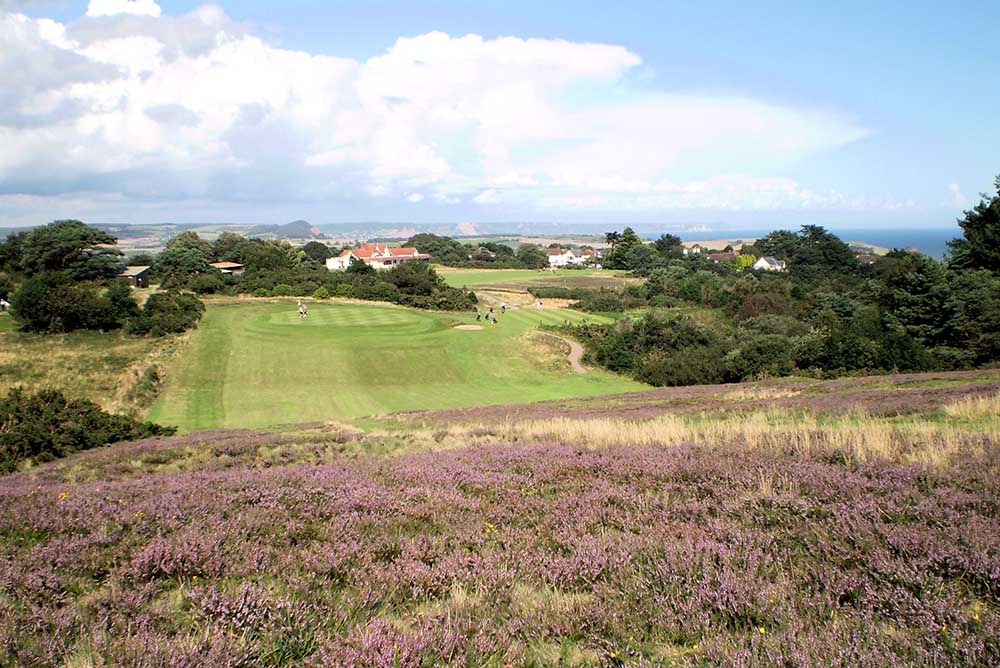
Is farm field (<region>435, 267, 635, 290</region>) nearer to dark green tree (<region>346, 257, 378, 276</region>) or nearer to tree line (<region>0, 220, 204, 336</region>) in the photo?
dark green tree (<region>346, 257, 378, 276</region>)

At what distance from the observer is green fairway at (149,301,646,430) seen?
30.4 m

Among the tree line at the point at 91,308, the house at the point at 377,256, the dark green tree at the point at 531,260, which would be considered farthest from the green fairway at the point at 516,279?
the tree line at the point at 91,308

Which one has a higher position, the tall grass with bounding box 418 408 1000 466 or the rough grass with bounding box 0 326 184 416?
the tall grass with bounding box 418 408 1000 466

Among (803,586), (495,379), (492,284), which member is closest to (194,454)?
(803,586)

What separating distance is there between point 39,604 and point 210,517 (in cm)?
172

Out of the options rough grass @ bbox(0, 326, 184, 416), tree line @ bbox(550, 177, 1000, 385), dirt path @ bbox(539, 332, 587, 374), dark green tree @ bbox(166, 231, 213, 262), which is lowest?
dirt path @ bbox(539, 332, 587, 374)

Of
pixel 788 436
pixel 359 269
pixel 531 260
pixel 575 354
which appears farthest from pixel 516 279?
pixel 788 436

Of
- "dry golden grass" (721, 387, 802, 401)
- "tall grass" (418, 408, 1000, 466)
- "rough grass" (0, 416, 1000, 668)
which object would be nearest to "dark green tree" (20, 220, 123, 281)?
"dry golden grass" (721, 387, 802, 401)

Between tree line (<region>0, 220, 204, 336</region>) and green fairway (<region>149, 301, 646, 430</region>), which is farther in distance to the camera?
tree line (<region>0, 220, 204, 336</region>)

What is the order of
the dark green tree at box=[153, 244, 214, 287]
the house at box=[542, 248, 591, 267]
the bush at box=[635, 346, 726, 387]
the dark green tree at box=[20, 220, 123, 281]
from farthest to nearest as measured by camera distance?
the house at box=[542, 248, 591, 267] → the dark green tree at box=[153, 244, 214, 287] → the dark green tree at box=[20, 220, 123, 281] → the bush at box=[635, 346, 726, 387]

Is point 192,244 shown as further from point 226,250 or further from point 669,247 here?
point 669,247

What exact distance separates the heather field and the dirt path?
121 ft

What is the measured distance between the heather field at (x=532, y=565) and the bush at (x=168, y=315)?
157 feet

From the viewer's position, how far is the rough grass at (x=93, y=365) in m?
31.0
